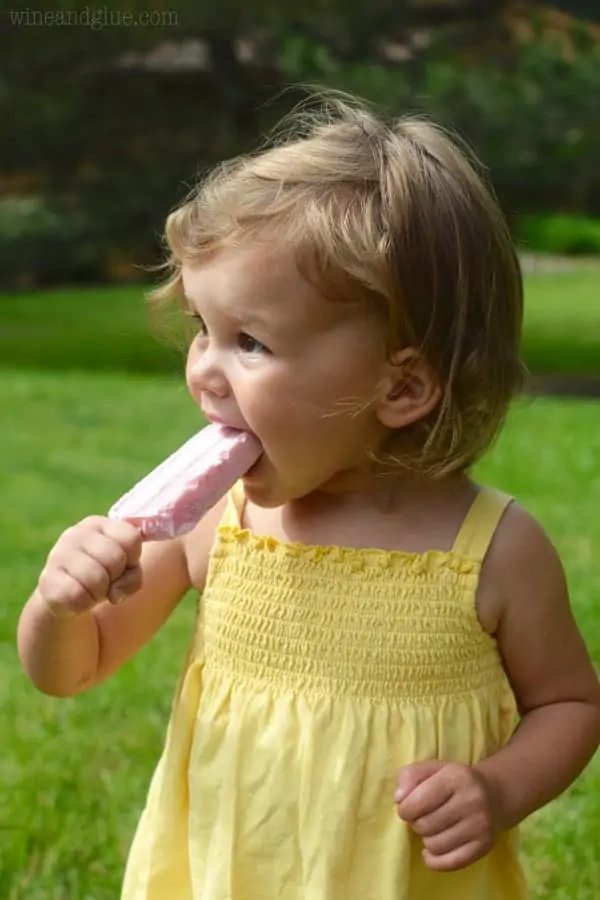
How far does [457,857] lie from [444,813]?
0.17 feet

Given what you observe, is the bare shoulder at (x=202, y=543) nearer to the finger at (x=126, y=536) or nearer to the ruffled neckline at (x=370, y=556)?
the ruffled neckline at (x=370, y=556)

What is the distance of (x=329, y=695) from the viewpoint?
1.66 m

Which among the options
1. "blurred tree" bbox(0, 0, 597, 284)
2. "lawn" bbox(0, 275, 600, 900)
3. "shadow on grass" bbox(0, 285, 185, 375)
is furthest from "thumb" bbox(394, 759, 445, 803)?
"blurred tree" bbox(0, 0, 597, 284)

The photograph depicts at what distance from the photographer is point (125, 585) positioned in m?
1.53

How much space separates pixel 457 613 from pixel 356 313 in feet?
1.23

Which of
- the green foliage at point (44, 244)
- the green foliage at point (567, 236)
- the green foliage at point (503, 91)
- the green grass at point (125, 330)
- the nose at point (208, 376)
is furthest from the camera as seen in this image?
the green foliage at point (567, 236)

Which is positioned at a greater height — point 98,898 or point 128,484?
point 98,898

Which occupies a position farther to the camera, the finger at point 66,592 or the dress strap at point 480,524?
the dress strap at point 480,524

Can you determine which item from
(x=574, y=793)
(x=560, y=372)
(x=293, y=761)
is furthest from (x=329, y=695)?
(x=560, y=372)

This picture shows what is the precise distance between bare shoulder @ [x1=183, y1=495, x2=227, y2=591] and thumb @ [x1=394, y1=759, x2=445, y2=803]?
1.24 feet

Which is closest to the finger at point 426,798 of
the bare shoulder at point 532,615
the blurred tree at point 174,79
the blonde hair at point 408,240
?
the bare shoulder at point 532,615

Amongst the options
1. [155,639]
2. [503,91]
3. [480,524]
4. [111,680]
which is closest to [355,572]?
[480,524]

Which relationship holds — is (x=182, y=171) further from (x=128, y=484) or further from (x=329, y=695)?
(x=329, y=695)

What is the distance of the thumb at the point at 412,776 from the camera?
5.17 feet
